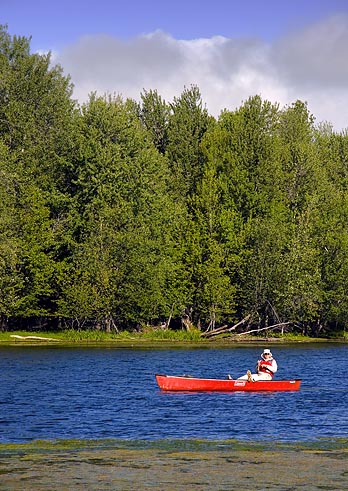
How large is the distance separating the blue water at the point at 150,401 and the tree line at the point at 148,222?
1949cm

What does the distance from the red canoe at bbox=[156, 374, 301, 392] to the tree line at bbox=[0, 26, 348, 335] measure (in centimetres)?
4501

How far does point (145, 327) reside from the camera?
4456 inches

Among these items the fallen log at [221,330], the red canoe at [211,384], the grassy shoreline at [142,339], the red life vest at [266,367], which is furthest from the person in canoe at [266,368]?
the fallen log at [221,330]

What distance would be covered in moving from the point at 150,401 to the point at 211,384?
15.4ft

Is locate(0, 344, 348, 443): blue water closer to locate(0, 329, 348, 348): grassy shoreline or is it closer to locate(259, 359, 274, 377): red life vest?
locate(259, 359, 274, 377): red life vest

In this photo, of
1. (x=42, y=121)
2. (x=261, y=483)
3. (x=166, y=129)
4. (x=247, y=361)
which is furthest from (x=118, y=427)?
(x=166, y=129)

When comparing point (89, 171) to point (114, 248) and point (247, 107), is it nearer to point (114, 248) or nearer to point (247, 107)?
point (114, 248)

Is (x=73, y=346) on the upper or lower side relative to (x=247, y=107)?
lower

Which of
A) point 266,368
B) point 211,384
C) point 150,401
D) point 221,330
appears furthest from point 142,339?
point 150,401

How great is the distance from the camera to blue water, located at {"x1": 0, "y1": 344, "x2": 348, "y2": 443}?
43562 mm

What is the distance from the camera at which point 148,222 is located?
114000 mm

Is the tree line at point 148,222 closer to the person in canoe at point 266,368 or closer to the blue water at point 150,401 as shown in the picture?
the blue water at point 150,401

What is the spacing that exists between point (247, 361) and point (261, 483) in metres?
52.1

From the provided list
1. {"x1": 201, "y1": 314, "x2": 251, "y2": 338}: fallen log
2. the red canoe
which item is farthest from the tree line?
the red canoe
